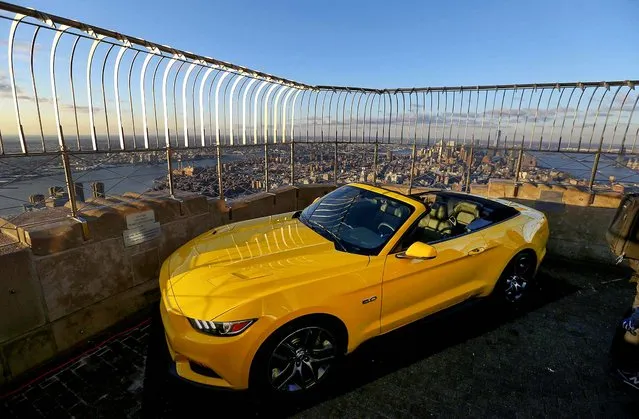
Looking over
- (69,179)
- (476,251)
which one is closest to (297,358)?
(476,251)

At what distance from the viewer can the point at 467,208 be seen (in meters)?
4.15

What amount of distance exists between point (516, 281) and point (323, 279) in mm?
2867

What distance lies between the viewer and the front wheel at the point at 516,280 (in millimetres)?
3953

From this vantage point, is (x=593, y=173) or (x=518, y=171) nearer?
(x=593, y=173)

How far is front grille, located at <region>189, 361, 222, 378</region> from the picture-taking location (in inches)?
94.0

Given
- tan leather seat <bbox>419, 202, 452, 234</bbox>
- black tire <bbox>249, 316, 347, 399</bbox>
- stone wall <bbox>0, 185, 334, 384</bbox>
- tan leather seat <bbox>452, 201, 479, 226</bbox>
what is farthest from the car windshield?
stone wall <bbox>0, 185, 334, 384</bbox>

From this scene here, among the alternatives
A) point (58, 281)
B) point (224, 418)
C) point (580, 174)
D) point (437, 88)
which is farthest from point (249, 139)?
point (580, 174)

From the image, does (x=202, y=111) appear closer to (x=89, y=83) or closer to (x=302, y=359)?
(x=89, y=83)

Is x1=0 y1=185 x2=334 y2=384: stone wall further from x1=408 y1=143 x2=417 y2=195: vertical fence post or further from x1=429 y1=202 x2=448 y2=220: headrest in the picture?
x1=408 y1=143 x2=417 y2=195: vertical fence post

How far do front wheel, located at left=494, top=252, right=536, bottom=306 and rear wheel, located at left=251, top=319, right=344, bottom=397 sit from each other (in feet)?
7.83

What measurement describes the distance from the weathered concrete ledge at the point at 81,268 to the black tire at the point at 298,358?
2.29 m

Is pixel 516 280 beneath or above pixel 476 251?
beneath

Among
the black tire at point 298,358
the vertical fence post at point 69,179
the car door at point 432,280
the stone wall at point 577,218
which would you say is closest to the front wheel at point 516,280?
the car door at point 432,280

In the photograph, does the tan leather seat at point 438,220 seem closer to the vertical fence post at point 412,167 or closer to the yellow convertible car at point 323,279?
the yellow convertible car at point 323,279
